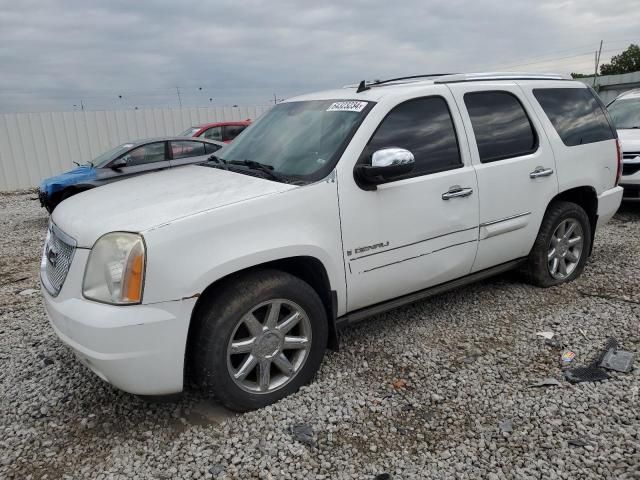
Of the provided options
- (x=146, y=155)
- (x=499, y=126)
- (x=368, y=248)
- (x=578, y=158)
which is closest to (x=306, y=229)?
(x=368, y=248)

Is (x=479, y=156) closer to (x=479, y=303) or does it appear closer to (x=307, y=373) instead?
(x=479, y=303)

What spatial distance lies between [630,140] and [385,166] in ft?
20.7

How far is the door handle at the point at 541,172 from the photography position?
4.05m

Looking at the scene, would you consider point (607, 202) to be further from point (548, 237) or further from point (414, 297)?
point (414, 297)

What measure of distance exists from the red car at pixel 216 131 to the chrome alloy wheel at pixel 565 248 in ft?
28.7

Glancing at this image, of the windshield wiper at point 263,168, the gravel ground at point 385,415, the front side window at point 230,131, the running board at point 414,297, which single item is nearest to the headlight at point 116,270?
the gravel ground at point 385,415

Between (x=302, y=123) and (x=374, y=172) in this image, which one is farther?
(x=302, y=123)

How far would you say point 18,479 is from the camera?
245 cm

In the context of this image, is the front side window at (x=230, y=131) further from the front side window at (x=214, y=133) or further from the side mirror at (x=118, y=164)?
the side mirror at (x=118, y=164)

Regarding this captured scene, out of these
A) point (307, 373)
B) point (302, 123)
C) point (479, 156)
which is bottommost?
point (307, 373)

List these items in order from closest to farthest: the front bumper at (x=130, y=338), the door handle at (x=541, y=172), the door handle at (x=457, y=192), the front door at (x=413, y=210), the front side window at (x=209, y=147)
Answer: the front bumper at (x=130, y=338) → the front door at (x=413, y=210) → the door handle at (x=457, y=192) → the door handle at (x=541, y=172) → the front side window at (x=209, y=147)

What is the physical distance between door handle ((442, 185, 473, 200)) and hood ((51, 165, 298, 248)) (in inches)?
45.9

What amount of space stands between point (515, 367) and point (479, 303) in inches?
44.4

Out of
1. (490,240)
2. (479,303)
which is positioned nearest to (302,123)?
(490,240)
